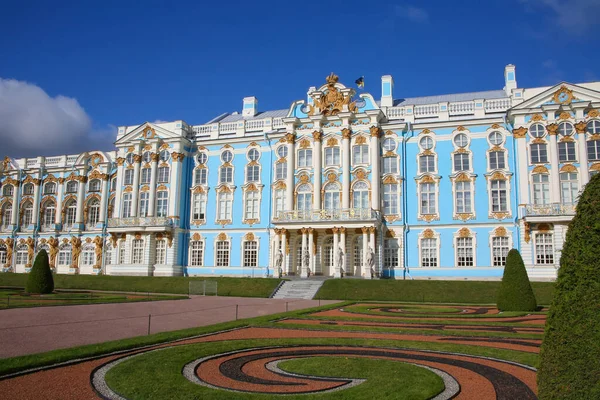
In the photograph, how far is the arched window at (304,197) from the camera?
42.2 m

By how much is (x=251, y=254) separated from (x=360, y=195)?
417 inches

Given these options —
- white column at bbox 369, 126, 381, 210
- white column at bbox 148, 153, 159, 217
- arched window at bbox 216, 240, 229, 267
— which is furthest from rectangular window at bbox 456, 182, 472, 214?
white column at bbox 148, 153, 159, 217

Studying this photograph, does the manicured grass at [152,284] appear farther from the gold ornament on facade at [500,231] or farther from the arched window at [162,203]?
the gold ornament on facade at [500,231]

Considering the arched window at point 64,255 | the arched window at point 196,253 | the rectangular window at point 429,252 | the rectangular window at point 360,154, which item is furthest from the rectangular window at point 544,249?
the arched window at point 64,255

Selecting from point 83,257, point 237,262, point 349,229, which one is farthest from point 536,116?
point 83,257

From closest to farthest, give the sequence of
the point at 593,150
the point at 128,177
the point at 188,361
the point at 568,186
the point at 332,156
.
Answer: the point at 188,361
the point at 593,150
the point at 568,186
the point at 332,156
the point at 128,177

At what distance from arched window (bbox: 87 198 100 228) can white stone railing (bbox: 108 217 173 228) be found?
6.03 m

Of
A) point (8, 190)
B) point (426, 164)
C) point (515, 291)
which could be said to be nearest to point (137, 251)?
point (8, 190)

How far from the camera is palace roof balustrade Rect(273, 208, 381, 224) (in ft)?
126

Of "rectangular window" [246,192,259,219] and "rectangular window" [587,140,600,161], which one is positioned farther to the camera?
"rectangular window" [246,192,259,219]

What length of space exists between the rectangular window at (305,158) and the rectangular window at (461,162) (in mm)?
11598

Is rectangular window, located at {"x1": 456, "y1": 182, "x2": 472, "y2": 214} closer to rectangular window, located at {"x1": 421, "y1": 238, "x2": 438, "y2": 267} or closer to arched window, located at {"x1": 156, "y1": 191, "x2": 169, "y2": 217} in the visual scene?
rectangular window, located at {"x1": 421, "y1": 238, "x2": 438, "y2": 267}

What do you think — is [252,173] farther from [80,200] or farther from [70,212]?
[70,212]

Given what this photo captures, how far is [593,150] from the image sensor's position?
3622 centimetres
